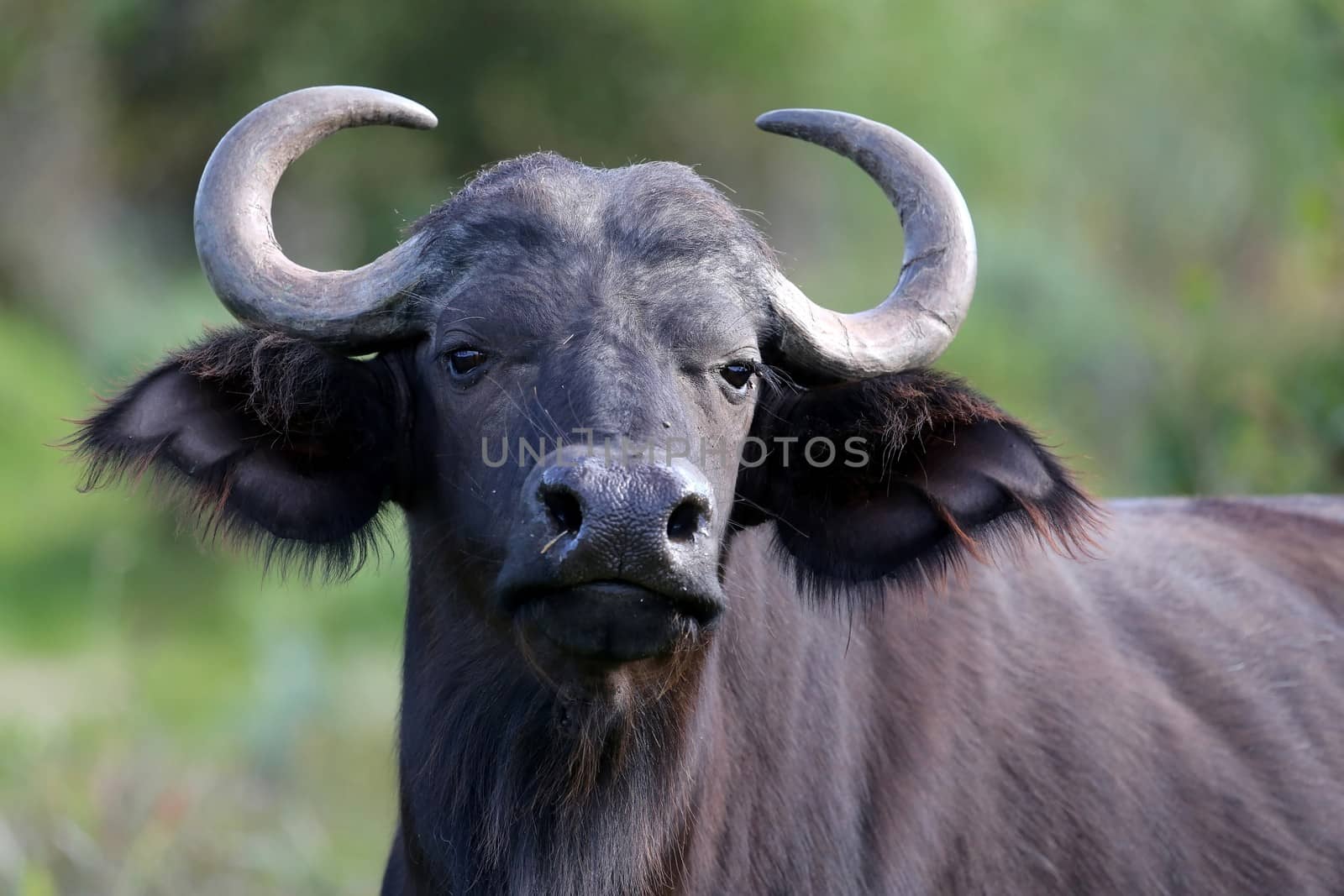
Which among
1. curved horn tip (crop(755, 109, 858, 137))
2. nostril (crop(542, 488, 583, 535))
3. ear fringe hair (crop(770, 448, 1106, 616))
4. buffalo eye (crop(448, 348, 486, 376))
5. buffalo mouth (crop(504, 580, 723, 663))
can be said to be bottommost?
buffalo mouth (crop(504, 580, 723, 663))

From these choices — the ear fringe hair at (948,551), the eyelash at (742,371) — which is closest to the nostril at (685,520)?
the eyelash at (742,371)

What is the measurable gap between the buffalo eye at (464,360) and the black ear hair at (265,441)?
0.41 metres

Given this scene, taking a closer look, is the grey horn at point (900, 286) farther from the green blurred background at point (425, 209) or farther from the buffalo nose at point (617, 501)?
the green blurred background at point (425, 209)

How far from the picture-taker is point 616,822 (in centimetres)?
398

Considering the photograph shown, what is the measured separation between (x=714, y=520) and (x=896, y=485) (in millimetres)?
978

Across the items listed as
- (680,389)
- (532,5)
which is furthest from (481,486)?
(532,5)

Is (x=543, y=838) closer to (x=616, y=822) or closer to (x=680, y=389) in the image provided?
(x=616, y=822)

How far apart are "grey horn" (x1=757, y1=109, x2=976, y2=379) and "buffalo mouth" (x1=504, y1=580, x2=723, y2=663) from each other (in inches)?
38.5

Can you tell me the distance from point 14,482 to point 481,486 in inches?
449

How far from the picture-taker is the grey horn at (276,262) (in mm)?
3955

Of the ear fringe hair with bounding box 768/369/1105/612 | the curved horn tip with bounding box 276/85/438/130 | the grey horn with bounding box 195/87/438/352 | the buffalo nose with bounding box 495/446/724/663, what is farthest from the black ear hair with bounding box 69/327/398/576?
the ear fringe hair with bounding box 768/369/1105/612

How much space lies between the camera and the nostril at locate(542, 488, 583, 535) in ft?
10.5

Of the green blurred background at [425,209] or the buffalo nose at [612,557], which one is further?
the green blurred background at [425,209]

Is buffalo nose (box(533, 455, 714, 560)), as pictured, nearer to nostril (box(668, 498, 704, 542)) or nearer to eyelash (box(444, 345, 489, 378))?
nostril (box(668, 498, 704, 542))
